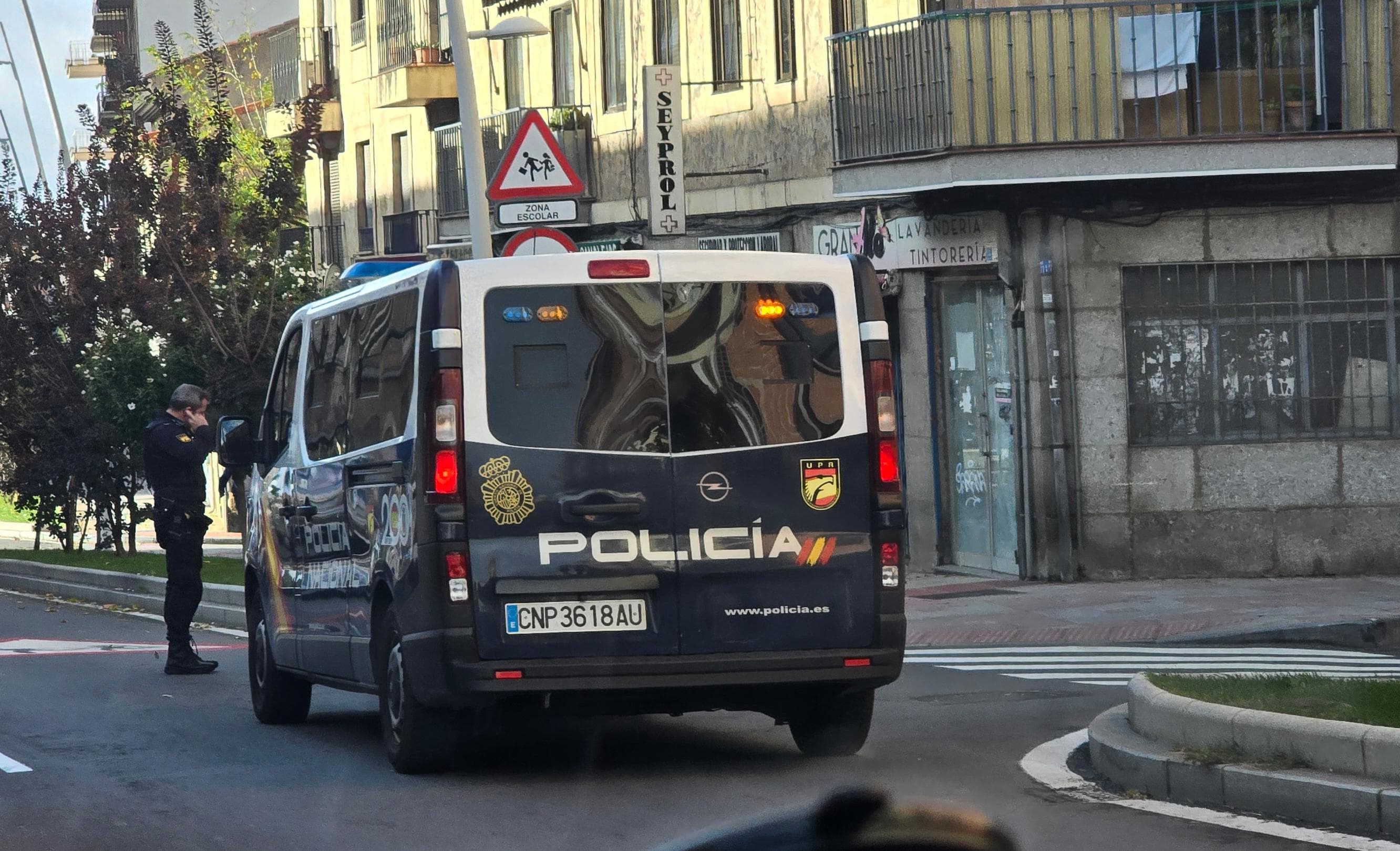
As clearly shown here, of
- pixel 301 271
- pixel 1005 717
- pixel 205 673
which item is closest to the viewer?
pixel 1005 717

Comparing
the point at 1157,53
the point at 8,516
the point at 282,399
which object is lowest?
the point at 8,516

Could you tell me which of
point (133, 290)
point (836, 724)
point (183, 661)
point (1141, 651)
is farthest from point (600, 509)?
point (133, 290)

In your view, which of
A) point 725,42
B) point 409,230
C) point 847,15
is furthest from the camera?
point 409,230

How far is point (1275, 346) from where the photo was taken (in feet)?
61.4

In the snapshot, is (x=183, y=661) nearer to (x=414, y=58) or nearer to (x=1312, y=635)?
(x=1312, y=635)

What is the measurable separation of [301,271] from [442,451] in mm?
17656

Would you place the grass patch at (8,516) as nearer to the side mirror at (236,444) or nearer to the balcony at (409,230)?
the balcony at (409,230)

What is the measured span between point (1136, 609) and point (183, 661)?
22.6 ft

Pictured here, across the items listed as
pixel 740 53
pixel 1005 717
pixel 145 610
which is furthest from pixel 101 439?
pixel 1005 717

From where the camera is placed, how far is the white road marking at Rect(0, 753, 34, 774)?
9.39 meters

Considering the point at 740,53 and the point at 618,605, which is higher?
the point at 740,53

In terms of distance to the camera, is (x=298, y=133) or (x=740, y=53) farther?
(x=298, y=133)

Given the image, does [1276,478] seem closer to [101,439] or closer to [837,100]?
[837,100]

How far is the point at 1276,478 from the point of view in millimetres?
18562
